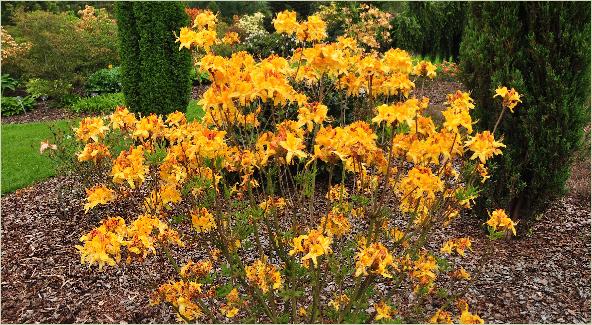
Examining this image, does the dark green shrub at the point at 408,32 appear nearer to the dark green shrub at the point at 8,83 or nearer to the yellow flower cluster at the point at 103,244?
the dark green shrub at the point at 8,83

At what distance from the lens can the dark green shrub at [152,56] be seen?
713 cm

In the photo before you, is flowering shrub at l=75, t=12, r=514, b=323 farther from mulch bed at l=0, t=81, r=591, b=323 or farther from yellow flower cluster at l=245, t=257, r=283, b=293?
mulch bed at l=0, t=81, r=591, b=323

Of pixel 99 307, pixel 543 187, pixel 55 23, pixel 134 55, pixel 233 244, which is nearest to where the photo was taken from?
pixel 233 244

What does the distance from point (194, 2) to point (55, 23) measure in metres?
11.6

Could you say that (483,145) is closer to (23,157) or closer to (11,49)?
(23,157)

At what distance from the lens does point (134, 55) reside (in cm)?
736

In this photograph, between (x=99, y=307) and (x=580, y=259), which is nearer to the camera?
(x=99, y=307)

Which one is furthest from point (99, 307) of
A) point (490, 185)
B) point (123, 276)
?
point (490, 185)

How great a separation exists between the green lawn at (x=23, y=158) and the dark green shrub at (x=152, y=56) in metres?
1.20

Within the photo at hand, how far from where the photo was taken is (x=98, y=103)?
37.0 ft

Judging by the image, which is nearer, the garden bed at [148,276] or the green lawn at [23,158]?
the garden bed at [148,276]

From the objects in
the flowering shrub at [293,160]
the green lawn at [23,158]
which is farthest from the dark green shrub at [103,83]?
the flowering shrub at [293,160]

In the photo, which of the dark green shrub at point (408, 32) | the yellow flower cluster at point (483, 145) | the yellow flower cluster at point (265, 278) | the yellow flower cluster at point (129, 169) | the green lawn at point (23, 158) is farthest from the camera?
the dark green shrub at point (408, 32)

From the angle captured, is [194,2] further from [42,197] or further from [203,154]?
[203,154]
